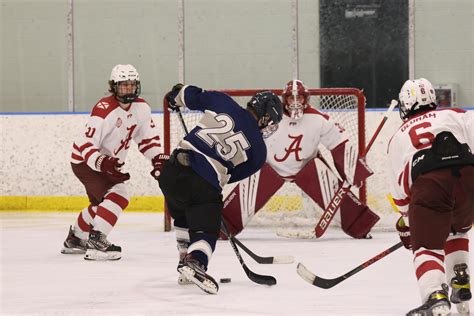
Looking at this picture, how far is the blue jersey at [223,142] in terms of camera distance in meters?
4.26

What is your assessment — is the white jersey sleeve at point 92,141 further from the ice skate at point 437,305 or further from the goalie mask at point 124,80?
the ice skate at point 437,305

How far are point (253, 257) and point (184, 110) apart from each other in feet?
8.19

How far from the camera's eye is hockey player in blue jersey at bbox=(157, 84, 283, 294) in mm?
4223

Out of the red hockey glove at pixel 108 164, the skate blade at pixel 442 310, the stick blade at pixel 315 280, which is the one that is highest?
the red hockey glove at pixel 108 164

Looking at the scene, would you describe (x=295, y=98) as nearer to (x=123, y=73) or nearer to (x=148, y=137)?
(x=148, y=137)

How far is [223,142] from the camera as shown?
4.27m

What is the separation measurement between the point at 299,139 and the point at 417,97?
2.67 m

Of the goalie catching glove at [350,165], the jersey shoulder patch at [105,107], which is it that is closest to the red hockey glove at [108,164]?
the jersey shoulder patch at [105,107]

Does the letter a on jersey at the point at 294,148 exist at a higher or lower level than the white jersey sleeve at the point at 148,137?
lower

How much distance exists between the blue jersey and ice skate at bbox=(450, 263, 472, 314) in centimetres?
107

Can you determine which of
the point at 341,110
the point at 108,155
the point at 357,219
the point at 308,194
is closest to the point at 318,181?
the point at 308,194

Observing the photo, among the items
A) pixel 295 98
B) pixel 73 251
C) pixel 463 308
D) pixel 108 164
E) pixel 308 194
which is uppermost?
pixel 295 98

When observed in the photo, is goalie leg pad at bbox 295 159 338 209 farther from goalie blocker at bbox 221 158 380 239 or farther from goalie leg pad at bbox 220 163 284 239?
goalie leg pad at bbox 220 163 284 239

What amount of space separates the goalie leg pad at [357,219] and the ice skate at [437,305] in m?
2.84
